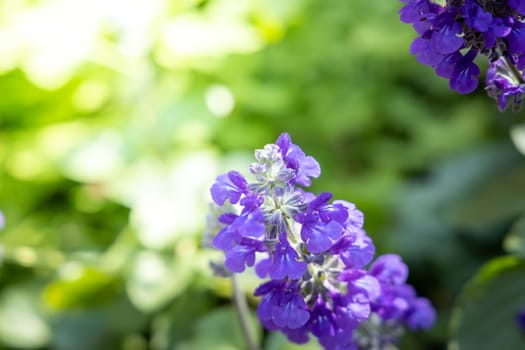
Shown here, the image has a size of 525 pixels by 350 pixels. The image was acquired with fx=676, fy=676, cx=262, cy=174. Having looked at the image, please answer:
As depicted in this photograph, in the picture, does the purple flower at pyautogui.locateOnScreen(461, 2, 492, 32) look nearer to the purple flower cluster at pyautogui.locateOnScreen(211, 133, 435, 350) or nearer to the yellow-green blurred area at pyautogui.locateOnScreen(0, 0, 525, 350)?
the purple flower cluster at pyautogui.locateOnScreen(211, 133, 435, 350)

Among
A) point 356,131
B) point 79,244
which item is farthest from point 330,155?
point 79,244

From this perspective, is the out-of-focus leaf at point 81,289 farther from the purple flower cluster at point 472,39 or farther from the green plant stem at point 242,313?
the purple flower cluster at point 472,39

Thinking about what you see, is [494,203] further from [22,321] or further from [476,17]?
[22,321]

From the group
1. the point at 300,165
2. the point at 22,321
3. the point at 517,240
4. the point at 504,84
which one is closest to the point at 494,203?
the point at 517,240

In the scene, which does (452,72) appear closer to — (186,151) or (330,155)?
(186,151)

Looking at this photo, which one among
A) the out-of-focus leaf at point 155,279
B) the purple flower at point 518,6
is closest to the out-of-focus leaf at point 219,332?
the out-of-focus leaf at point 155,279

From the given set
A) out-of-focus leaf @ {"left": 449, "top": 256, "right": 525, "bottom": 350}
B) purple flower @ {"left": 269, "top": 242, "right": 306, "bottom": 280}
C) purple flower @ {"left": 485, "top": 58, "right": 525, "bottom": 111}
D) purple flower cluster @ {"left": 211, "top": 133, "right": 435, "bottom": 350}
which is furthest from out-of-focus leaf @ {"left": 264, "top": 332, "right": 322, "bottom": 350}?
purple flower @ {"left": 485, "top": 58, "right": 525, "bottom": 111}
